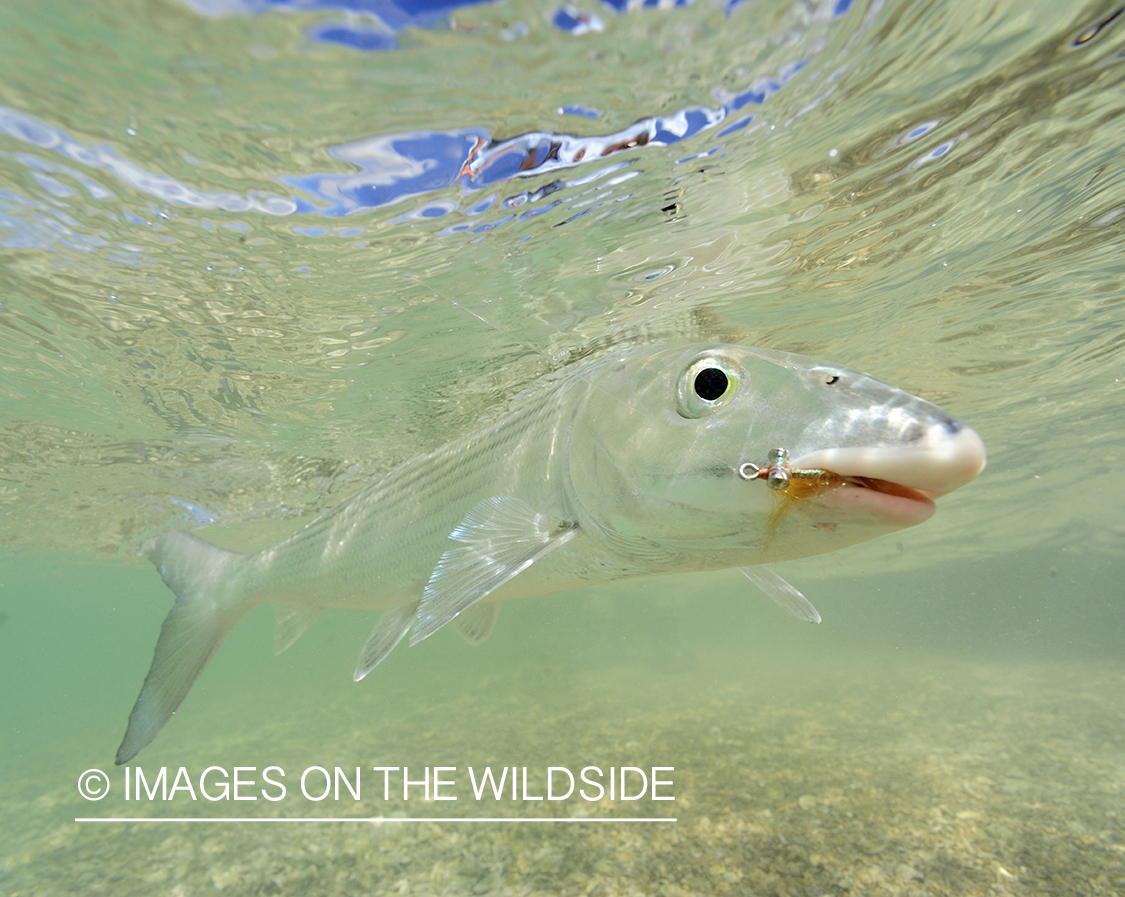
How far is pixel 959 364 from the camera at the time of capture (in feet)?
38.8

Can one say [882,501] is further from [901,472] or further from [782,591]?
[782,591]

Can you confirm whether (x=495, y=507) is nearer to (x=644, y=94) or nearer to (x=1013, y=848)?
(x=644, y=94)

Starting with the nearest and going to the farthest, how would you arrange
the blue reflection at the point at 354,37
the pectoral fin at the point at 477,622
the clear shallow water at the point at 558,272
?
the blue reflection at the point at 354,37
the clear shallow water at the point at 558,272
the pectoral fin at the point at 477,622

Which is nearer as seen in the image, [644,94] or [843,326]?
[644,94]

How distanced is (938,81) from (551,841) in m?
8.20

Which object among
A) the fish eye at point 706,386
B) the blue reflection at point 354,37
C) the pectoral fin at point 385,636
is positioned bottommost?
the pectoral fin at point 385,636

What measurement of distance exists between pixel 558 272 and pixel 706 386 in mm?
5278

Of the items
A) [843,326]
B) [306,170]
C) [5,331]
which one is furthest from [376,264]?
[843,326]

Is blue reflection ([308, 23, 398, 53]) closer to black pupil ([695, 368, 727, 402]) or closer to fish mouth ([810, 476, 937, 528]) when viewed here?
black pupil ([695, 368, 727, 402])

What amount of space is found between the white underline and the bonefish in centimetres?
344

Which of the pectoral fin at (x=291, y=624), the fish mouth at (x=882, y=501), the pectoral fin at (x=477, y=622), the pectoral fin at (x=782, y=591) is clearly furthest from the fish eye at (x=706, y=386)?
the pectoral fin at (x=291, y=624)

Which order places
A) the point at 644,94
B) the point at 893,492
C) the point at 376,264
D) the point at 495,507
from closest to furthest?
the point at 893,492 < the point at 495,507 < the point at 644,94 < the point at 376,264

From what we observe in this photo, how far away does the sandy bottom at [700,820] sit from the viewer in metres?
4.75

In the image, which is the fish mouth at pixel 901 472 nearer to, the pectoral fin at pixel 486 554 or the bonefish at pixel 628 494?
the bonefish at pixel 628 494
